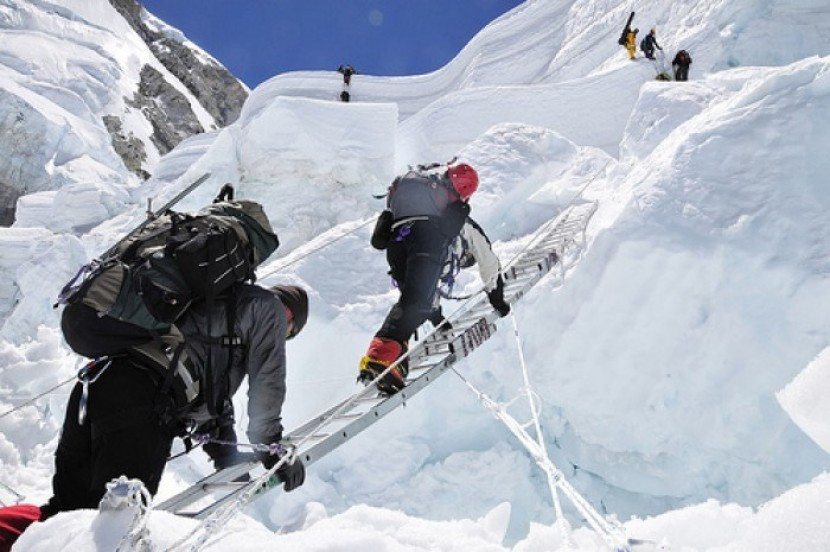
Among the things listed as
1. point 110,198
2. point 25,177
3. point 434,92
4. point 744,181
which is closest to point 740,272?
point 744,181

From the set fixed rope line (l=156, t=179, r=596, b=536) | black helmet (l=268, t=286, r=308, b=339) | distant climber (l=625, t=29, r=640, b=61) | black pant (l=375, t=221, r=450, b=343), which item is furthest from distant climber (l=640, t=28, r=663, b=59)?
black helmet (l=268, t=286, r=308, b=339)

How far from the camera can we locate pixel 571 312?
3.96m

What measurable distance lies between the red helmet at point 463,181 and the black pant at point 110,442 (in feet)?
6.74

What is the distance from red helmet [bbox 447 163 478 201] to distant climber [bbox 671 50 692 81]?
28.8 feet

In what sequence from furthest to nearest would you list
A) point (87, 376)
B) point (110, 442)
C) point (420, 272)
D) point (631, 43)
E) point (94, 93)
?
point (94, 93) < point (631, 43) < point (420, 272) < point (87, 376) < point (110, 442)

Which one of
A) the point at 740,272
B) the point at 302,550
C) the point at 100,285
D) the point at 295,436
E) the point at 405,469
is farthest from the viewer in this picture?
the point at 405,469

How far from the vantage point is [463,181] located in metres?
3.33

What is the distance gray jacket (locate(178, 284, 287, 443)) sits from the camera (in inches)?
78.0

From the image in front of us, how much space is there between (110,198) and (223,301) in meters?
12.1

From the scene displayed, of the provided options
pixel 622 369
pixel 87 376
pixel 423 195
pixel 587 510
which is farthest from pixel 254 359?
pixel 622 369

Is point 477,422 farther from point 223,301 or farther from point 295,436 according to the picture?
point 223,301

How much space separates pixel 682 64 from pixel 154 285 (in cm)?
1093

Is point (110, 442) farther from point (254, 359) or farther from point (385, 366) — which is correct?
point (385, 366)

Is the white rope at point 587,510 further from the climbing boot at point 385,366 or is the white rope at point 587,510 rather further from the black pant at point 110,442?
the black pant at point 110,442
